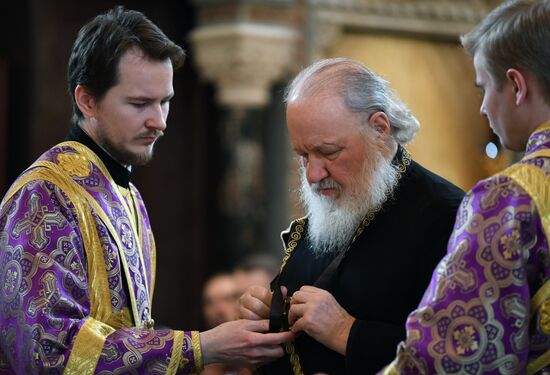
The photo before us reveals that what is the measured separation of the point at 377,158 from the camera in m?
3.05

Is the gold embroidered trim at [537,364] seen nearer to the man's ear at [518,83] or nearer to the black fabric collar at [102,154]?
the man's ear at [518,83]

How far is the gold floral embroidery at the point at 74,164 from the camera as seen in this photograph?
3.23 m

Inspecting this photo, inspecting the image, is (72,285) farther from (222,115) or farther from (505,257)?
(222,115)

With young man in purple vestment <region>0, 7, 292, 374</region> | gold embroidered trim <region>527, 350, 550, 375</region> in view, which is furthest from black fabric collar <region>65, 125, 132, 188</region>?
gold embroidered trim <region>527, 350, 550, 375</region>

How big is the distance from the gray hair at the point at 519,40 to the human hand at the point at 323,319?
78cm

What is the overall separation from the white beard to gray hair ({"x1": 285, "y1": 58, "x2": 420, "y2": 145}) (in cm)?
12

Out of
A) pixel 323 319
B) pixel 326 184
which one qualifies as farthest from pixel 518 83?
pixel 323 319

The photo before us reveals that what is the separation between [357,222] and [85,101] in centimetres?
91

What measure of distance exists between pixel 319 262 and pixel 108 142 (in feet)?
2.44

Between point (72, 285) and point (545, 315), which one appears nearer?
point (545, 315)

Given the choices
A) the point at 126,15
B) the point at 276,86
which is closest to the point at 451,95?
the point at 276,86

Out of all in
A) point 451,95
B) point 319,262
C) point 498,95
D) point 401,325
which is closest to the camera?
point 498,95

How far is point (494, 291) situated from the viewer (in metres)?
2.37

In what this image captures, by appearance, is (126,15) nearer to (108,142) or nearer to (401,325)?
(108,142)
